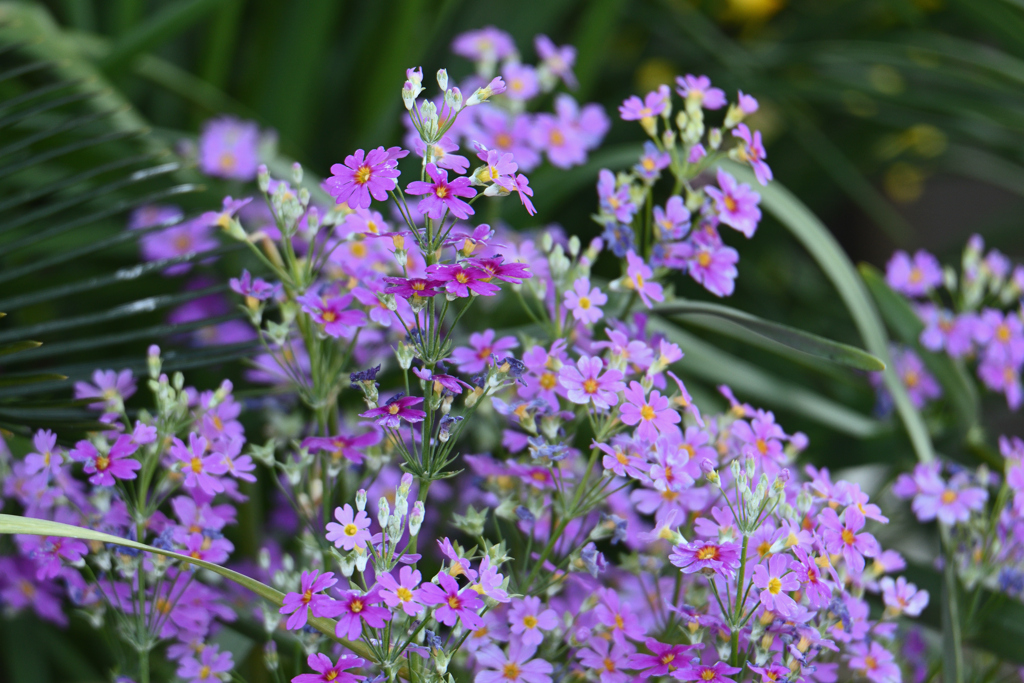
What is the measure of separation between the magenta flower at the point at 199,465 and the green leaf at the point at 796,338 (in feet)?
0.84

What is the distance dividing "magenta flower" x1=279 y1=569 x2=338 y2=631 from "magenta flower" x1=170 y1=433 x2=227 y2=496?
0.23ft

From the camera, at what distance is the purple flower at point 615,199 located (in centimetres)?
44

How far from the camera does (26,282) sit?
73 cm

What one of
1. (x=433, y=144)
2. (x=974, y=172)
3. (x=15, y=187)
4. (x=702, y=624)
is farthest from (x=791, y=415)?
(x=15, y=187)

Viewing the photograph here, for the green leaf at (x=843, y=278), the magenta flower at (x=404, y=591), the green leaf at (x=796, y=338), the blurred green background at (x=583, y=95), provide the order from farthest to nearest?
the blurred green background at (x=583, y=95)
the green leaf at (x=843, y=278)
the green leaf at (x=796, y=338)
the magenta flower at (x=404, y=591)

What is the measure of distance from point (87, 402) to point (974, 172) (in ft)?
3.60

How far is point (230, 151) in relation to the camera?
2.48 feet

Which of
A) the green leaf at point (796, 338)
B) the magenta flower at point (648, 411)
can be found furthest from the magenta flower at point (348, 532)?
the green leaf at point (796, 338)

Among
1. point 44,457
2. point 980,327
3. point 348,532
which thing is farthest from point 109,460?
point 980,327

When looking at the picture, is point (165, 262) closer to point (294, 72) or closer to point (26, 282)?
point (26, 282)

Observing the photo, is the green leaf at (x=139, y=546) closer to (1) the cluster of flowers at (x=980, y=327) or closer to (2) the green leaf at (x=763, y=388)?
(2) the green leaf at (x=763, y=388)

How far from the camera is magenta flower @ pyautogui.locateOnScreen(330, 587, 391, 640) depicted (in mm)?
327

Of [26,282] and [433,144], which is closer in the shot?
[433,144]

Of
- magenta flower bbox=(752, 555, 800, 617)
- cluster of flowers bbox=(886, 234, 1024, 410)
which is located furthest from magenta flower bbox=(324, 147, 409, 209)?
cluster of flowers bbox=(886, 234, 1024, 410)
